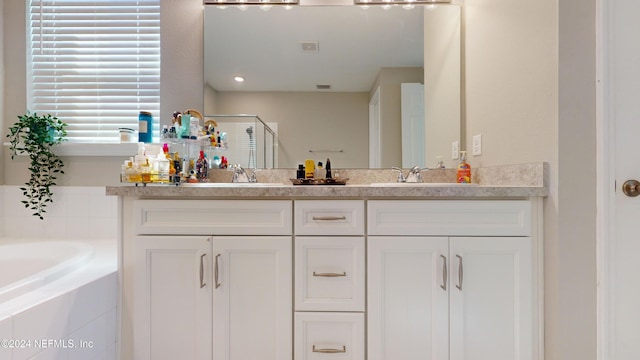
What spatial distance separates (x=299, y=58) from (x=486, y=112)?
1.14 meters

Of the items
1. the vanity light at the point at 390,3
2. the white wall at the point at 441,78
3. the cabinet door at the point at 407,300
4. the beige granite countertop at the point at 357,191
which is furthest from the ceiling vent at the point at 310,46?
the cabinet door at the point at 407,300

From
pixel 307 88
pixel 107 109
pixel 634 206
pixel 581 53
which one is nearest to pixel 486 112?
pixel 581 53

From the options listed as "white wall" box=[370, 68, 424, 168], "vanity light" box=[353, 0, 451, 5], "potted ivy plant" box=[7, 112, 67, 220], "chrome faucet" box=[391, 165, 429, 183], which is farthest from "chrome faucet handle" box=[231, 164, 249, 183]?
"vanity light" box=[353, 0, 451, 5]

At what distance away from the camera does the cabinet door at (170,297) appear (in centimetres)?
127

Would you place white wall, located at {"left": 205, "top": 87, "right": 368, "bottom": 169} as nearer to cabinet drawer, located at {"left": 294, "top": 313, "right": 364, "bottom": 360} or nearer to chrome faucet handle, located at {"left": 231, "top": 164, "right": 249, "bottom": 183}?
chrome faucet handle, located at {"left": 231, "top": 164, "right": 249, "bottom": 183}

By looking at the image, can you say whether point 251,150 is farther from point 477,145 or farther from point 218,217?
point 477,145

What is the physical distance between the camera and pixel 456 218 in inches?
49.1

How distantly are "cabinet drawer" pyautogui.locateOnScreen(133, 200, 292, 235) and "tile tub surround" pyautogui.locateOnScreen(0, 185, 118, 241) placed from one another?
0.95 meters

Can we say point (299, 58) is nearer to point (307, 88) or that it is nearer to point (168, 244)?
point (307, 88)

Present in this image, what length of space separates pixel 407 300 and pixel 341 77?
4.45 feet

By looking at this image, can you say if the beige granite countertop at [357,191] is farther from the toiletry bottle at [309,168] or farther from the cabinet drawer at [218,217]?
the toiletry bottle at [309,168]

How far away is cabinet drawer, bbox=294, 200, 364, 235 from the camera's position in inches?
49.8

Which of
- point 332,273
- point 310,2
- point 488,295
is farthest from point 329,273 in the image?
point 310,2

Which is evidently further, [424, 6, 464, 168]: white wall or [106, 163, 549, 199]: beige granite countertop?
[424, 6, 464, 168]: white wall
